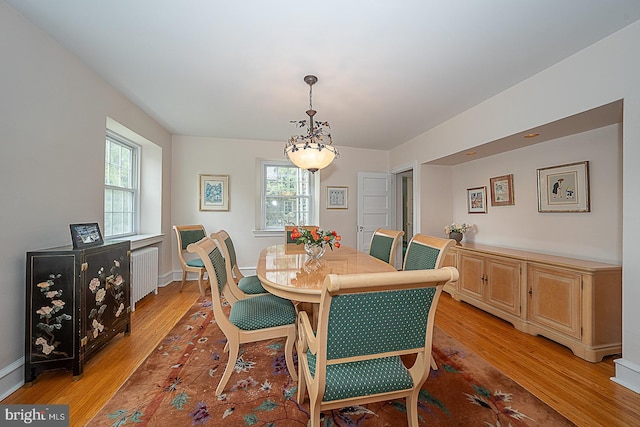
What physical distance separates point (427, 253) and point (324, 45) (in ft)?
5.84

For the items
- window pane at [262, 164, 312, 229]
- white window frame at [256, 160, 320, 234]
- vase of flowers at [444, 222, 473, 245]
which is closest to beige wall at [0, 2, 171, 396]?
white window frame at [256, 160, 320, 234]

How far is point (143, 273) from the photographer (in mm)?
3277

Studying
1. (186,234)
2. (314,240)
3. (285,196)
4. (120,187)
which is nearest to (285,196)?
(285,196)

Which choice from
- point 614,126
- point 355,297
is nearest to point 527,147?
point 614,126

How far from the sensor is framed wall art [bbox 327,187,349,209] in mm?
4957

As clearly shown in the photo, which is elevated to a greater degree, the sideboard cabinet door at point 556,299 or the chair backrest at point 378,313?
the chair backrest at point 378,313

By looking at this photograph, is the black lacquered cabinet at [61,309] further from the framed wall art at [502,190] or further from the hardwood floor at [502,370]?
the framed wall art at [502,190]

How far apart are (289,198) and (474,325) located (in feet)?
11.3

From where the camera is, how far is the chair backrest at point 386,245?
2.58 metres

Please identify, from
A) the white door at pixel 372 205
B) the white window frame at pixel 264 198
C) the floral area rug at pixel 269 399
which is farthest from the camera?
the white door at pixel 372 205

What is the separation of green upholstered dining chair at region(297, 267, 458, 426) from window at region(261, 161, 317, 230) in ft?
12.3

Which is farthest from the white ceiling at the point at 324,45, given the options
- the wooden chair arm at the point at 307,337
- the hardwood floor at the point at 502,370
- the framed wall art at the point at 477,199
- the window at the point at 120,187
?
the hardwood floor at the point at 502,370

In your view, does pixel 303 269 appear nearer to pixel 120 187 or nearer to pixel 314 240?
pixel 314 240

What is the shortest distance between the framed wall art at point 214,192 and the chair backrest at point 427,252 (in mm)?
3352
